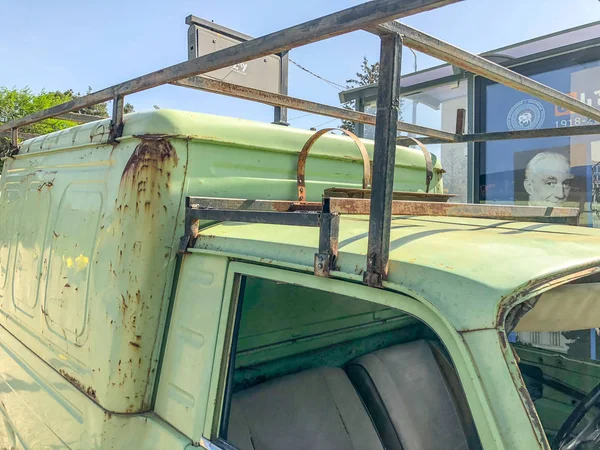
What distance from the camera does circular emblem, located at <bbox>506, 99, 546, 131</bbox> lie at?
462cm

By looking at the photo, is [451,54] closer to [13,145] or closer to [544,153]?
[13,145]

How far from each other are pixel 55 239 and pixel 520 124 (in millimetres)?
4372

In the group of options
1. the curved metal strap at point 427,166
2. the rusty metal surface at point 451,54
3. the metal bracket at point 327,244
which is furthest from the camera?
the curved metal strap at point 427,166

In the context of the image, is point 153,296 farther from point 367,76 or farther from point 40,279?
point 367,76

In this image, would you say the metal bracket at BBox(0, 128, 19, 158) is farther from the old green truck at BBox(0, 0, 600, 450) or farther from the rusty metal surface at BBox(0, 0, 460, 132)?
the rusty metal surface at BBox(0, 0, 460, 132)

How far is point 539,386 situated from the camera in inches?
93.8

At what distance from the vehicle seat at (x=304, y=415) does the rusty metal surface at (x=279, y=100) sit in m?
1.27

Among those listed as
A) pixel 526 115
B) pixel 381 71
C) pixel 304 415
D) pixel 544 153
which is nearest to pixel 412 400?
pixel 304 415

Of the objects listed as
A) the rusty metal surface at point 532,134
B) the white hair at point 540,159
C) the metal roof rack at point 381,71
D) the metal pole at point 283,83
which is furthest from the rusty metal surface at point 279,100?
the white hair at point 540,159

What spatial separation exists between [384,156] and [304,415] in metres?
1.38

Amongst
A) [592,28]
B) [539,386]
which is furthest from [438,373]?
[592,28]

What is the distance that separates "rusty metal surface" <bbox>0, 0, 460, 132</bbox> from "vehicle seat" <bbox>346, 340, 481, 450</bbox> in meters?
1.55

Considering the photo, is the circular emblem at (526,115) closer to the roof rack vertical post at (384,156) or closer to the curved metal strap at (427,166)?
the curved metal strap at (427,166)

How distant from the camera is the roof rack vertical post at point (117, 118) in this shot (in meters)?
1.80
